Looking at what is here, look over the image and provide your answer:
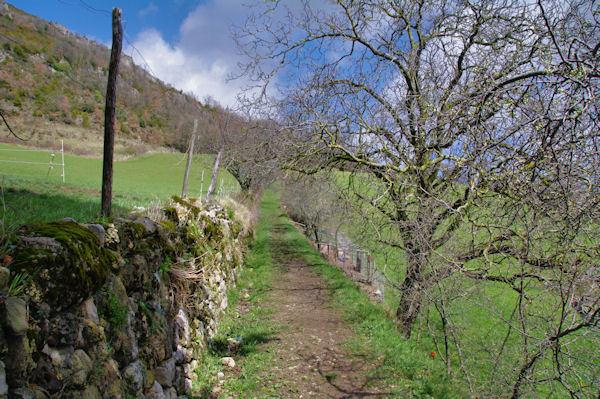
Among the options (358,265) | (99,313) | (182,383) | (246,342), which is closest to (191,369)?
(182,383)

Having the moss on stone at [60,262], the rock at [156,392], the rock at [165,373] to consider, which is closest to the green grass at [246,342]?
the rock at [165,373]

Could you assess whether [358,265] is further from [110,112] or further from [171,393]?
[110,112]

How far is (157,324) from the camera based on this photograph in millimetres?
3637

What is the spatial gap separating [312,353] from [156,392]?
2836 mm

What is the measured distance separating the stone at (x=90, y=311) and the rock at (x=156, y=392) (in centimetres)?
117

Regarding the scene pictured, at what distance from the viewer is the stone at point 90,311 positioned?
2394mm

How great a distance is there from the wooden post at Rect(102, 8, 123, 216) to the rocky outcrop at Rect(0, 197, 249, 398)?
58 cm

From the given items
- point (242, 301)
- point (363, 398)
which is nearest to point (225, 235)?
point (242, 301)

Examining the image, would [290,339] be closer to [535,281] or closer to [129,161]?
[535,281]

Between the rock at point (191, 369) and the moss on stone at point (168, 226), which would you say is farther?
the moss on stone at point (168, 226)

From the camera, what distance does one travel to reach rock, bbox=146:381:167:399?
3.21 meters

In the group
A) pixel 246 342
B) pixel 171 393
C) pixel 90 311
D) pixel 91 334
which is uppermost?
pixel 90 311

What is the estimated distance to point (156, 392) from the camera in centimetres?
331

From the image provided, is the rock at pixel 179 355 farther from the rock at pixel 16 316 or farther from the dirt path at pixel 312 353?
the rock at pixel 16 316
